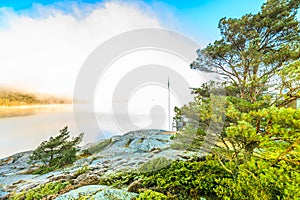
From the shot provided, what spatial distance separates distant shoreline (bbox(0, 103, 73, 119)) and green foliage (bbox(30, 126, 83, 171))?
2.58ft

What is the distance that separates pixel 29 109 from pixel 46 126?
0.86 m

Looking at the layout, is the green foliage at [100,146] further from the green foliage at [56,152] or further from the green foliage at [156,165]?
the green foliage at [156,165]

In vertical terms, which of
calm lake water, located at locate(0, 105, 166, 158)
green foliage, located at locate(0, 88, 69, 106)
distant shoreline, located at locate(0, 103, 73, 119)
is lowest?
calm lake water, located at locate(0, 105, 166, 158)

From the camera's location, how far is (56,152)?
532 cm

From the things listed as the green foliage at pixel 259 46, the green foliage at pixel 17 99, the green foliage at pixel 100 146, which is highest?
the green foliage at pixel 259 46

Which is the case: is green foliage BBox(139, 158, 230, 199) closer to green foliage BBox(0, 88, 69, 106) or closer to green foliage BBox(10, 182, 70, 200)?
green foliage BBox(10, 182, 70, 200)

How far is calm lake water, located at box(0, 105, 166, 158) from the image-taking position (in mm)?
5327

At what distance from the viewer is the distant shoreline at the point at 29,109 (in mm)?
4754

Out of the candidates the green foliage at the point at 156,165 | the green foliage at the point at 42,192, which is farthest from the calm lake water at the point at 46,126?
the green foliage at the point at 156,165

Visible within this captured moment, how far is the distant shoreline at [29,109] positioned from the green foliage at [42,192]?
275cm

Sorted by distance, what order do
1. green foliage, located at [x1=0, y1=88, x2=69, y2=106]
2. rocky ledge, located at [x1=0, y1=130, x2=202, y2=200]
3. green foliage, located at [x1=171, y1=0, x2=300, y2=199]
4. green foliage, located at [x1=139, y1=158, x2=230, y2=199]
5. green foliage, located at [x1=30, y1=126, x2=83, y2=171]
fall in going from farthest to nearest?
green foliage, located at [x1=30, y1=126, x2=83, y2=171], green foliage, located at [x1=0, y1=88, x2=69, y2=106], rocky ledge, located at [x1=0, y1=130, x2=202, y2=200], green foliage, located at [x1=139, y1=158, x2=230, y2=199], green foliage, located at [x1=171, y1=0, x2=300, y2=199]

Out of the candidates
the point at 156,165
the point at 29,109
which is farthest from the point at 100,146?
the point at 156,165

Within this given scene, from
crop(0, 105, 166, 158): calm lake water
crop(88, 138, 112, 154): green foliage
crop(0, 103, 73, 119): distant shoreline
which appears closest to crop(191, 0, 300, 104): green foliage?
crop(0, 105, 166, 158): calm lake water

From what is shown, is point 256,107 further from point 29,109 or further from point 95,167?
point 29,109
